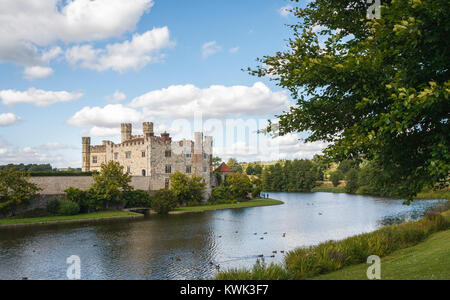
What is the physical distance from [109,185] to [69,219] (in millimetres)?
6951

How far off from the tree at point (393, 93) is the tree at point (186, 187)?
4169cm

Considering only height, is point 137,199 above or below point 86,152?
below

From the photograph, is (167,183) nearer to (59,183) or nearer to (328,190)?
(59,183)

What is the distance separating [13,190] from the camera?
38.1m

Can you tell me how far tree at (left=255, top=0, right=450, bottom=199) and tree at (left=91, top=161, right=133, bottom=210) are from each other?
37.3 metres

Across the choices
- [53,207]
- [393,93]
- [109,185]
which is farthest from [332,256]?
[53,207]

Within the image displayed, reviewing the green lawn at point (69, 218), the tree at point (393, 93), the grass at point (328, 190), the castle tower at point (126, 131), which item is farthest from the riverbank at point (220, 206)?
the tree at point (393, 93)

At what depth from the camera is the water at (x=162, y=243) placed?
19.0 meters

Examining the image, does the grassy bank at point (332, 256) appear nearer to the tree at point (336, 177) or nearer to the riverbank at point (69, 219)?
the riverbank at point (69, 219)

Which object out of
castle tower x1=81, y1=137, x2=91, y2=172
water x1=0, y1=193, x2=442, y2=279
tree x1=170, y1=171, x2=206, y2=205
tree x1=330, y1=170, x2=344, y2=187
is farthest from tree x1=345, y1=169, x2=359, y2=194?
castle tower x1=81, y1=137, x2=91, y2=172

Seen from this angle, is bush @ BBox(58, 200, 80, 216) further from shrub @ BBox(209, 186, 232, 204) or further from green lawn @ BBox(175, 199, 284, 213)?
shrub @ BBox(209, 186, 232, 204)
